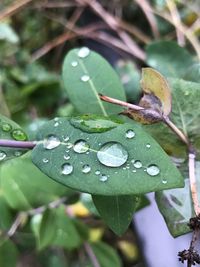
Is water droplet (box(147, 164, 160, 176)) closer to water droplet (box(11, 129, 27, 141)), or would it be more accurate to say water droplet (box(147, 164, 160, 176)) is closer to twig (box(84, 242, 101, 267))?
water droplet (box(11, 129, 27, 141))

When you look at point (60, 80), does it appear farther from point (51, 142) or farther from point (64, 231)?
point (51, 142)

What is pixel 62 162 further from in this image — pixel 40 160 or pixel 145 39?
pixel 145 39

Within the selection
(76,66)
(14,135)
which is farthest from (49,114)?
(14,135)

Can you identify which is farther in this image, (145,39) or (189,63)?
(145,39)

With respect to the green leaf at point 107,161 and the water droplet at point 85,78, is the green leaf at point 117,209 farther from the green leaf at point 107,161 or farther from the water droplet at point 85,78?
the water droplet at point 85,78

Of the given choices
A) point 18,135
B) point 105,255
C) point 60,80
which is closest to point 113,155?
point 18,135
